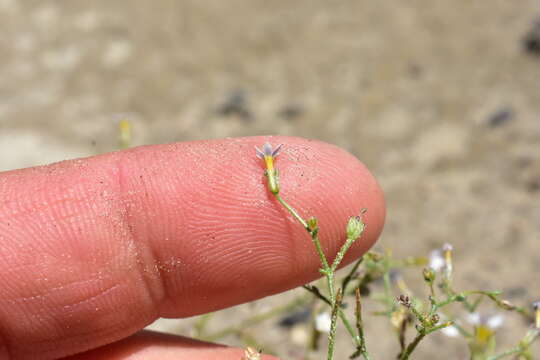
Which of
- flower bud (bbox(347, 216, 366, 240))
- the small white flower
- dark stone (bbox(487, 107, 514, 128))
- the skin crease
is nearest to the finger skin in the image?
the skin crease

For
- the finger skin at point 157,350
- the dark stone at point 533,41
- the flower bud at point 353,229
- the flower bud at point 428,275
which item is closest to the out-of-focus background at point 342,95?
the dark stone at point 533,41

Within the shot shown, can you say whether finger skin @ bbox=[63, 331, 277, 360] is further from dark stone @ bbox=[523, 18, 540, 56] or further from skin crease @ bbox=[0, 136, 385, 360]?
dark stone @ bbox=[523, 18, 540, 56]

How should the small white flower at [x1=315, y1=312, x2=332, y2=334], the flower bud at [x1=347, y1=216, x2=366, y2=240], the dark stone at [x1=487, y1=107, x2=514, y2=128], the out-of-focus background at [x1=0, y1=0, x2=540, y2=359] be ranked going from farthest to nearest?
the dark stone at [x1=487, y1=107, x2=514, y2=128] → the out-of-focus background at [x1=0, y1=0, x2=540, y2=359] → the small white flower at [x1=315, y1=312, x2=332, y2=334] → the flower bud at [x1=347, y1=216, x2=366, y2=240]

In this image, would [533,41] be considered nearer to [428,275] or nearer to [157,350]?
[428,275]

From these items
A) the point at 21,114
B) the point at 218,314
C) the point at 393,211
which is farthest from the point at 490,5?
the point at 21,114

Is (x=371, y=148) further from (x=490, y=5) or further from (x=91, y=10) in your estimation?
(x=91, y=10)

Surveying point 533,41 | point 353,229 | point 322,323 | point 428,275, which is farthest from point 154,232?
point 533,41

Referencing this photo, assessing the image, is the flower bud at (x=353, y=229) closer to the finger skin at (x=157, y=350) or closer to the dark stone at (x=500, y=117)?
the finger skin at (x=157, y=350)
